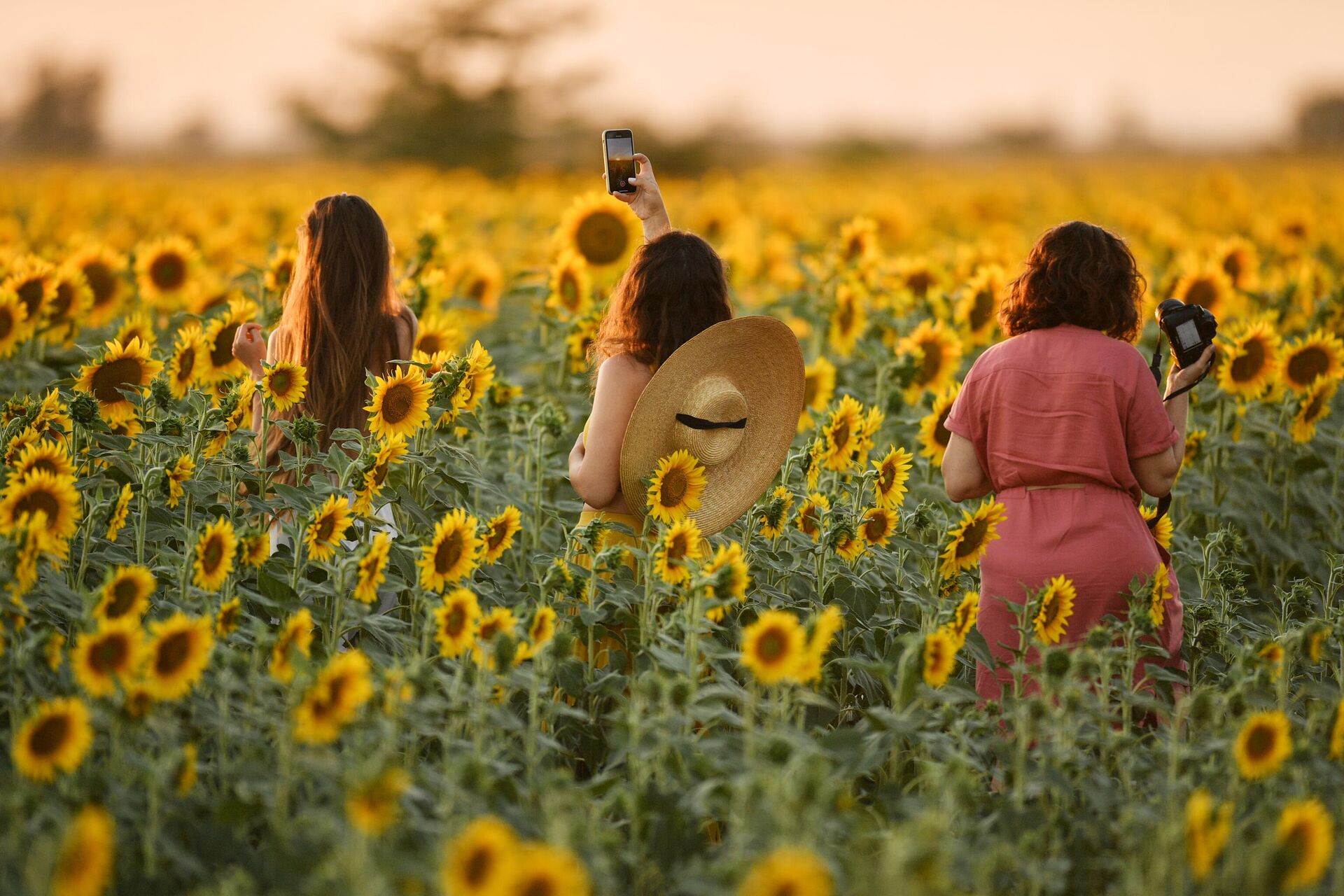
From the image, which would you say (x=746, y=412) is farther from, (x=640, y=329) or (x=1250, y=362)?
(x=1250, y=362)

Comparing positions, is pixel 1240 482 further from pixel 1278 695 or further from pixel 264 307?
pixel 264 307

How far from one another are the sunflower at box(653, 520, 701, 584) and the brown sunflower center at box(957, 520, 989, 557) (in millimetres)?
630

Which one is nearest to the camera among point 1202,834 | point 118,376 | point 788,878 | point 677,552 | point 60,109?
point 788,878

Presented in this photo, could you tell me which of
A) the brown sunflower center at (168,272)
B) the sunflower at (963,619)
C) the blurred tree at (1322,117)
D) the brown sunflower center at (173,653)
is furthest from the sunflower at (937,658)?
the blurred tree at (1322,117)

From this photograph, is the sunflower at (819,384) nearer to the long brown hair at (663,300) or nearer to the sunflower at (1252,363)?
the sunflower at (1252,363)

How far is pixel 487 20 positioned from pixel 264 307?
20652 mm

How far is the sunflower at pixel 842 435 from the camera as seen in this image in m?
3.49

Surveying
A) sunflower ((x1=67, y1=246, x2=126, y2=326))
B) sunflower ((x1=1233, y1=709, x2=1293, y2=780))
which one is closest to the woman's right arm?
sunflower ((x1=1233, y1=709, x2=1293, y2=780))

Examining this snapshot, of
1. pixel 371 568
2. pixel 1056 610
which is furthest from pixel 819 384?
pixel 371 568

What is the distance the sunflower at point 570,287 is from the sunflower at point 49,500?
230 centimetres

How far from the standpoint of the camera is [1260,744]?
95.3 inches

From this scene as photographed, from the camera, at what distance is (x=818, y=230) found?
966 cm

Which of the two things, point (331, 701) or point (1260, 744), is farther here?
point (1260, 744)

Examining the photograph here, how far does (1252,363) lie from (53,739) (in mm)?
3598
